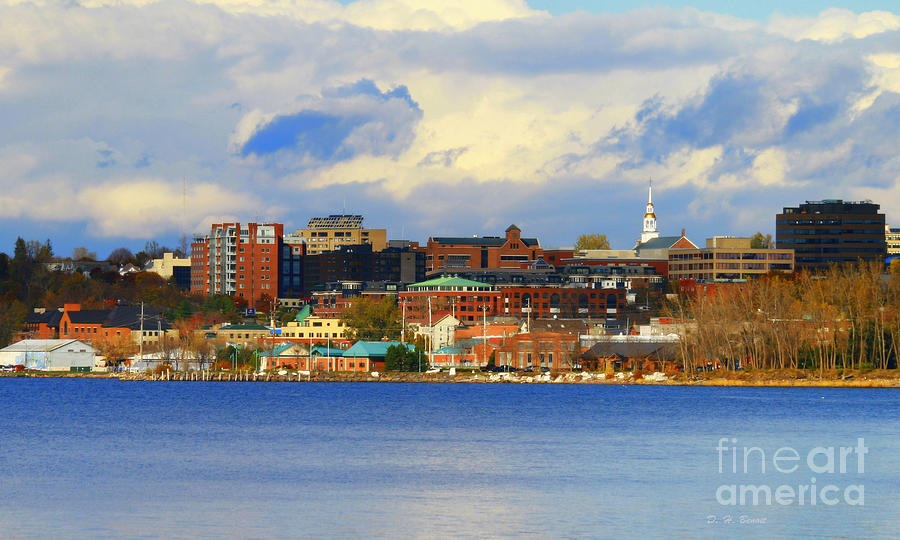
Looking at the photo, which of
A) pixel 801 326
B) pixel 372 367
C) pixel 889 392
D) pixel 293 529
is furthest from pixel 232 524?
pixel 372 367

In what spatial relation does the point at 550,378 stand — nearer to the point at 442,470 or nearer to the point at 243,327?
the point at 243,327

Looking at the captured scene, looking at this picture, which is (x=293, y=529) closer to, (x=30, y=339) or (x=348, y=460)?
(x=348, y=460)

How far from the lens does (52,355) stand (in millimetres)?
166625

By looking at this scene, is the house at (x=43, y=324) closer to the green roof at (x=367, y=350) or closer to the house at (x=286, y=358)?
the house at (x=286, y=358)

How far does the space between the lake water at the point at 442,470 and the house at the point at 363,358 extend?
2102 inches

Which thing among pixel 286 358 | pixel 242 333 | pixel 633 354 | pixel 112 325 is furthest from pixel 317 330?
pixel 633 354

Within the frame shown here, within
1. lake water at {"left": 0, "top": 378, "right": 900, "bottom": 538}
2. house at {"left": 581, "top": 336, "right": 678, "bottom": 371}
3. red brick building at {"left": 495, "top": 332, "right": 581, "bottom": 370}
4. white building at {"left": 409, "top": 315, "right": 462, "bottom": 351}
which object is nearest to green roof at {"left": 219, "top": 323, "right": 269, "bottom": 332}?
white building at {"left": 409, "top": 315, "right": 462, "bottom": 351}

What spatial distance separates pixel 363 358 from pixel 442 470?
3898 inches

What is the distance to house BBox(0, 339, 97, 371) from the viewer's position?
16650cm

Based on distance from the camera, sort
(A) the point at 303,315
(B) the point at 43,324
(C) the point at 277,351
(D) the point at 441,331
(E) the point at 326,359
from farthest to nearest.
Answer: (A) the point at 303,315 → (B) the point at 43,324 → (D) the point at 441,331 → (C) the point at 277,351 → (E) the point at 326,359

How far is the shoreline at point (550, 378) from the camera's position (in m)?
117

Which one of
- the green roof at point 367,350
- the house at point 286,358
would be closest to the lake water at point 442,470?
the green roof at point 367,350

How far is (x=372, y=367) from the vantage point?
148 meters

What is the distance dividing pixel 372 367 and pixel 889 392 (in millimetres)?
54842
